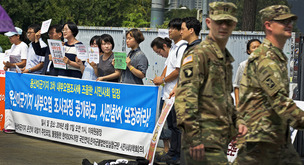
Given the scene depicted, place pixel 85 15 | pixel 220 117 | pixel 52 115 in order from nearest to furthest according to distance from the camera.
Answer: pixel 220 117 < pixel 52 115 < pixel 85 15

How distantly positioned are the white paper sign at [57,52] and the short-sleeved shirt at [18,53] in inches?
57.4

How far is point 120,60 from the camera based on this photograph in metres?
9.41

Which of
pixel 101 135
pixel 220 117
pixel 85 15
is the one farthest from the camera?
pixel 85 15

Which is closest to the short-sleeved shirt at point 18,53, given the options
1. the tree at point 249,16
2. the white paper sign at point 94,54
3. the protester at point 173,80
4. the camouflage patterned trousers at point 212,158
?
the white paper sign at point 94,54

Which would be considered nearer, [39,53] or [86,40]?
[39,53]

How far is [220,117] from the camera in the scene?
4555 mm

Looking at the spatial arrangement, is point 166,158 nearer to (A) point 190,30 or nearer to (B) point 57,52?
(A) point 190,30

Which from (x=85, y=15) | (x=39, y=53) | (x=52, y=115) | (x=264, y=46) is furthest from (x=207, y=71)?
(x=85, y=15)

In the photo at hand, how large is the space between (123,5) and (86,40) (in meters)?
48.0

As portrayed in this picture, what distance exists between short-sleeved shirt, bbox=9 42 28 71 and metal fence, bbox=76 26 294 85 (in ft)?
6.26

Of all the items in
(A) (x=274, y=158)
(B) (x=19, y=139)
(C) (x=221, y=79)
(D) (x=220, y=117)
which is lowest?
(B) (x=19, y=139)

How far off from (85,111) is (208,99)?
5815mm

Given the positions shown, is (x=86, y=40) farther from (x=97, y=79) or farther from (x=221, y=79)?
(x=221, y=79)

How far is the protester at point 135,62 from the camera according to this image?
368 inches
